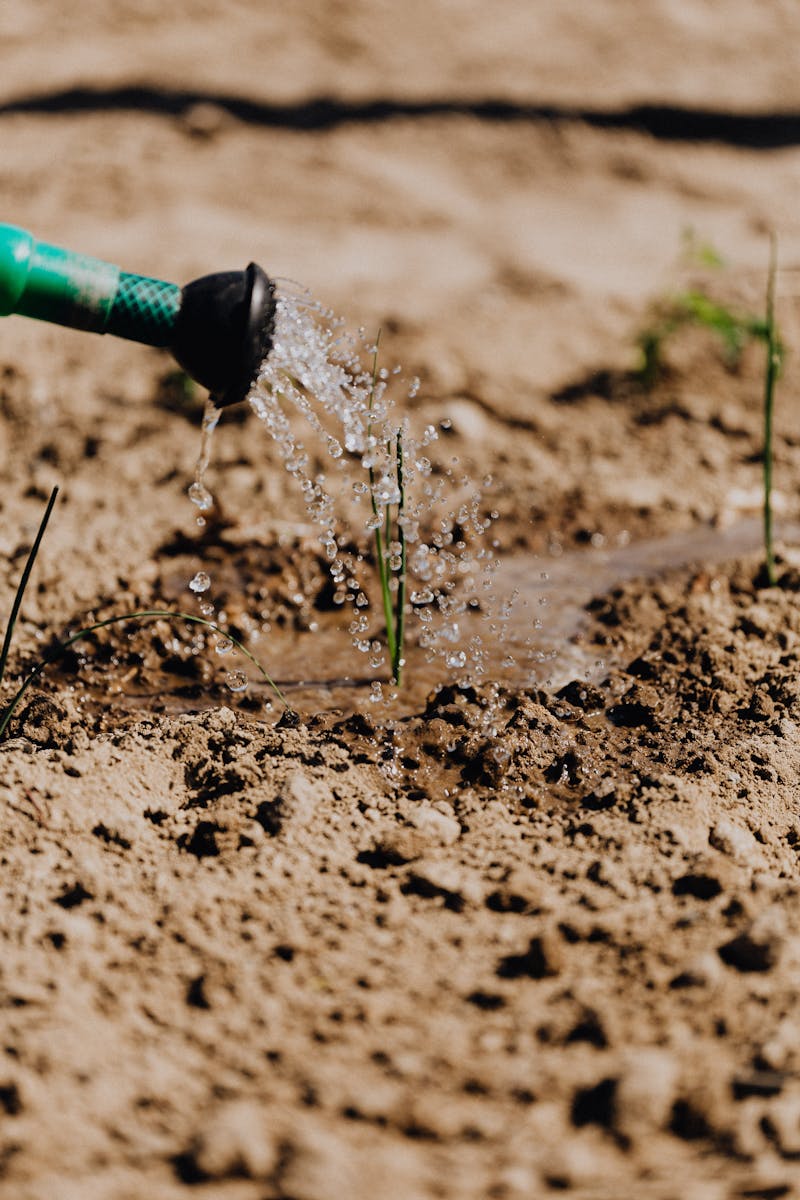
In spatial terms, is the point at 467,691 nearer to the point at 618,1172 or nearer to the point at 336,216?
the point at 618,1172

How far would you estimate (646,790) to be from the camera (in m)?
1.86

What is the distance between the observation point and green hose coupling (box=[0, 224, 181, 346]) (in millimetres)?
1544

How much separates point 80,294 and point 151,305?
0.32 ft

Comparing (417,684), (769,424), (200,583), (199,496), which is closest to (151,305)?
(199,496)

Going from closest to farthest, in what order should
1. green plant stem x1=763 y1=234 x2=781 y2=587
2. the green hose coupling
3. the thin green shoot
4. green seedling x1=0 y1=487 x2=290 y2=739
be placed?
the green hose coupling < green seedling x1=0 y1=487 x2=290 y2=739 < green plant stem x1=763 y1=234 x2=781 y2=587 < the thin green shoot

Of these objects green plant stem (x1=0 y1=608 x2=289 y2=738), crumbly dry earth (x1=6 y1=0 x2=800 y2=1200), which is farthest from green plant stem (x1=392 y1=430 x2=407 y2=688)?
green plant stem (x1=0 y1=608 x2=289 y2=738)

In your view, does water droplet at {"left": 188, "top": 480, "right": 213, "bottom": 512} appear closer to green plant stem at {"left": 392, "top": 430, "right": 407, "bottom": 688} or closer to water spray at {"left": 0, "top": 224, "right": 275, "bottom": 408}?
green plant stem at {"left": 392, "top": 430, "right": 407, "bottom": 688}

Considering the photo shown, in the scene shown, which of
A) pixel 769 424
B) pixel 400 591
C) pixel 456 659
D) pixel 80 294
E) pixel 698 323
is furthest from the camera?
pixel 698 323

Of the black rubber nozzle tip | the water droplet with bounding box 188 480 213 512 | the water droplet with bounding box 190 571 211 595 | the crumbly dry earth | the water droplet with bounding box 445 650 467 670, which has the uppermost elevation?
the black rubber nozzle tip

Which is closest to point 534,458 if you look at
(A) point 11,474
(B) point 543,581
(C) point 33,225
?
(B) point 543,581

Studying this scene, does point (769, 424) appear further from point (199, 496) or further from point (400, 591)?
point (199, 496)

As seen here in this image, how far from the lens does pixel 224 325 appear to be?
157 cm

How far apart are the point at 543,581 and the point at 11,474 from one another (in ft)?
4.38

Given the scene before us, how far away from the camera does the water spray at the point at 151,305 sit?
5.13 ft
